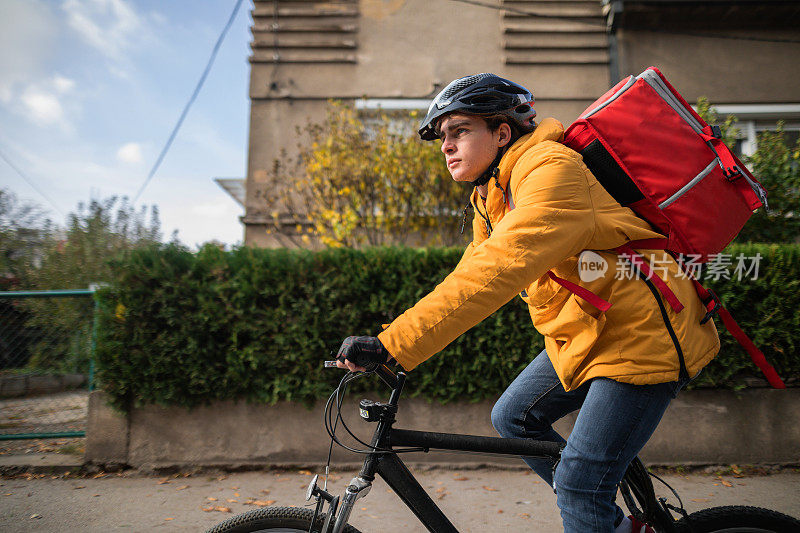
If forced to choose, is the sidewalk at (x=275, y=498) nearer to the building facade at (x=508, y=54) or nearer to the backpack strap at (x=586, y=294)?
the backpack strap at (x=586, y=294)

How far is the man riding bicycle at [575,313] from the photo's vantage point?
1.54m

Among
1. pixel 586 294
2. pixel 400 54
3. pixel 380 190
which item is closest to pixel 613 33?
pixel 400 54

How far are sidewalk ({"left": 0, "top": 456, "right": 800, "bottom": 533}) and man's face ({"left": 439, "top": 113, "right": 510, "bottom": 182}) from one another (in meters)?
2.44

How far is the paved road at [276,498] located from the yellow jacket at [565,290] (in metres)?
2.07

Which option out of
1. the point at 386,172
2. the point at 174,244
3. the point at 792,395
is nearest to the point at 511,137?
the point at 174,244

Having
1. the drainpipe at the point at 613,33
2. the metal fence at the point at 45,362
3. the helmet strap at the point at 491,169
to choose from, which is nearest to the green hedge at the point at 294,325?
the metal fence at the point at 45,362

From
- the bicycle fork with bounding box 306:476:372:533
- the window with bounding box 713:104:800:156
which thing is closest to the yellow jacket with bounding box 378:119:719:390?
the bicycle fork with bounding box 306:476:372:533

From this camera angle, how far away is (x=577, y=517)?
165cm

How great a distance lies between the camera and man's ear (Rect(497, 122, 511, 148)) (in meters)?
1.90

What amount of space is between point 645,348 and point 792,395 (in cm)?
375

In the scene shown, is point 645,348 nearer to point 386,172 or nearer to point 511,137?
point 511,137

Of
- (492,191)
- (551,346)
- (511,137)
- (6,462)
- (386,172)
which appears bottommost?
(6,462)

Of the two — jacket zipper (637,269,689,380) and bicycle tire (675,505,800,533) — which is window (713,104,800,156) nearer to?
bicycle tire (675,505,800,533)

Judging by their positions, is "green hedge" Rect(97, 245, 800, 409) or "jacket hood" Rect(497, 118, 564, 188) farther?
"green hedge" Rect(97, 245, 800, 409)
